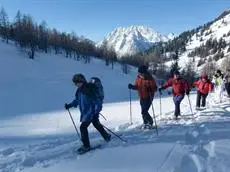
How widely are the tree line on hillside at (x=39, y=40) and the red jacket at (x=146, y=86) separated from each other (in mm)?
81859

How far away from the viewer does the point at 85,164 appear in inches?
335

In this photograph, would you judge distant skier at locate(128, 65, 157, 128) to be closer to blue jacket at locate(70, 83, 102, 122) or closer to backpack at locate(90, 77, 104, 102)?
backpack at locate(90, 77, 104, 102)

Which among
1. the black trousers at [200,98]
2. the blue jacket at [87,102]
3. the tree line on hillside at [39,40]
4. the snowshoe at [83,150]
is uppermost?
the tree line on hillside at [39,40]

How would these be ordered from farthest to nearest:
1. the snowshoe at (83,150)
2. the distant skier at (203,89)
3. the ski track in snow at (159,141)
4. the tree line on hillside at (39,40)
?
the tree line on hillside at (39,40) < the distant skier at (203,89) < the snowshoe at (83,150) < the ski track in snow at (159,141)

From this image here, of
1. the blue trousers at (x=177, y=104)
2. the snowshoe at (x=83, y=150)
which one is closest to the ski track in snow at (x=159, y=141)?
the snowshoe at (x=83, y=150)

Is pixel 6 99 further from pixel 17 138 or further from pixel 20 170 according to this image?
pixel 20 170

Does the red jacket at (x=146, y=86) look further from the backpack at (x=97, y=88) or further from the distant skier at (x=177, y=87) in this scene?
the distant skier at (x=177, y=87)

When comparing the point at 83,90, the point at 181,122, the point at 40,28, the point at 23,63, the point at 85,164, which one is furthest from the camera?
the point at 40,28

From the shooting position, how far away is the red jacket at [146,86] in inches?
530

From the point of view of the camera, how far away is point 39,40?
10988 cm

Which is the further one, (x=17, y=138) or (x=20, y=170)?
(x=17, y=138)

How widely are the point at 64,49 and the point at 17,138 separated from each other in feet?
359

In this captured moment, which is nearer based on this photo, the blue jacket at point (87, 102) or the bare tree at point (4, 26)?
the blue jacket at point (87, 102)

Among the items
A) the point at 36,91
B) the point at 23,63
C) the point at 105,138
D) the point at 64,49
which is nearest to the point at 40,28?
the point at 64,49
